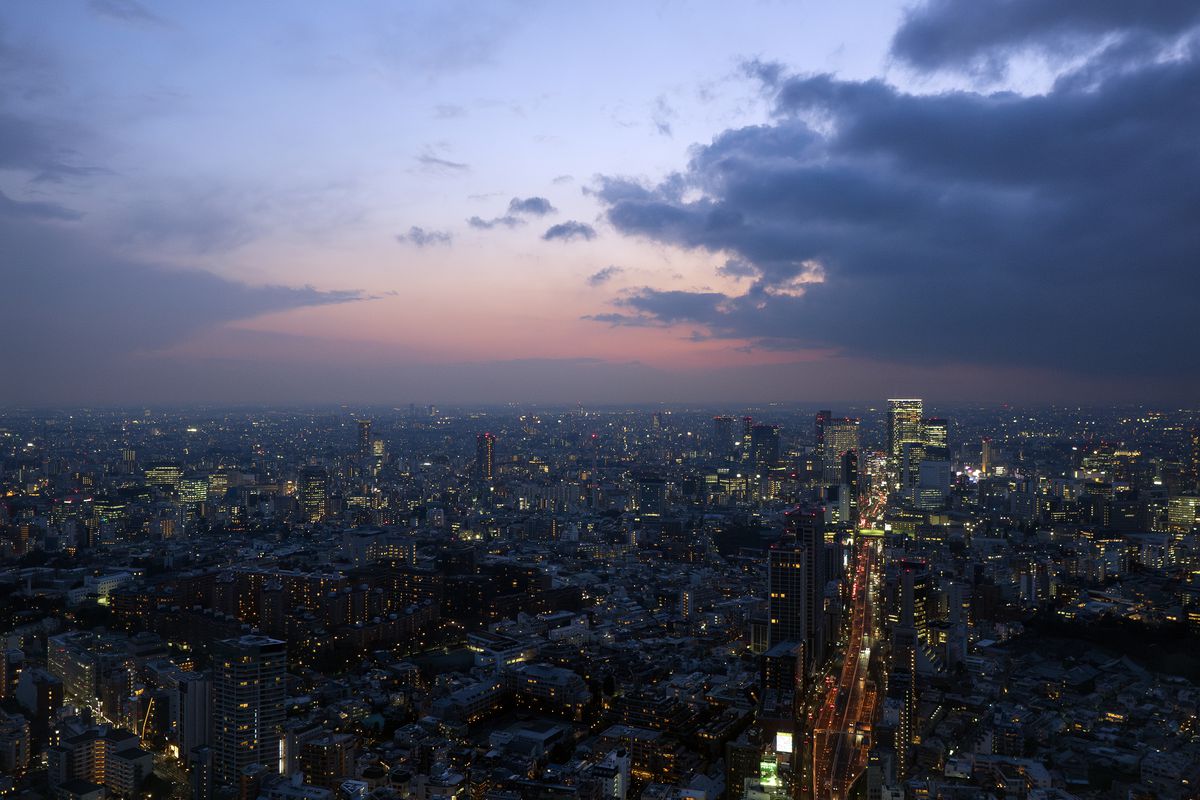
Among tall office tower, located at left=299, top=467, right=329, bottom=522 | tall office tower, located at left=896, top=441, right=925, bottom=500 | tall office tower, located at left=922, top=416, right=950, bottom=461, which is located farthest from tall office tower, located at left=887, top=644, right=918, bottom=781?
tall office tower, located at left=922, top=416, right=950, bottom=461

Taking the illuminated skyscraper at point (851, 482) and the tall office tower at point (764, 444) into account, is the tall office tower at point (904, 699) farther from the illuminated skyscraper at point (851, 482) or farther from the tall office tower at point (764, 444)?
the tall office tower at point (764, 444)

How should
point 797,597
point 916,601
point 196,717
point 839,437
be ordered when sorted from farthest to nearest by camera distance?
point 839,437 → point 916,601 → point 797,597 → point 196,717

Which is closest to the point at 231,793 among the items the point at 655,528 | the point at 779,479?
the point at 655,528

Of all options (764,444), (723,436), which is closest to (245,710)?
(764,444)

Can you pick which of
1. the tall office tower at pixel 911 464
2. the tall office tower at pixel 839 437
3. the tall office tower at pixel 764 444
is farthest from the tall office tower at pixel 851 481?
the tall office tower at pixel 764 444

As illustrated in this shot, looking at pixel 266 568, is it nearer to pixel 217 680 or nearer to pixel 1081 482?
pixel 217 680

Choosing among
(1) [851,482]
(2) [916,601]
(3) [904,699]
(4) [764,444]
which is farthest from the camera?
(4) [764,444]

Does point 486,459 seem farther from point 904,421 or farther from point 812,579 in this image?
point 812,579

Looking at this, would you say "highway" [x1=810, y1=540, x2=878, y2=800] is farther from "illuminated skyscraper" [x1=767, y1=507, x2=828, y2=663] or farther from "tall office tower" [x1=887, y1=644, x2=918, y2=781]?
"illuminated skyscraper" [x1=767, y1=507, x2=828, y2=663]
